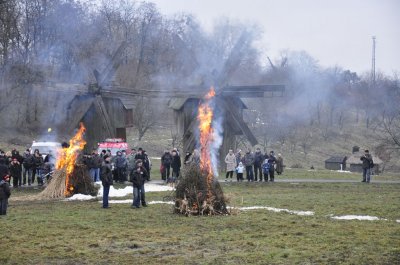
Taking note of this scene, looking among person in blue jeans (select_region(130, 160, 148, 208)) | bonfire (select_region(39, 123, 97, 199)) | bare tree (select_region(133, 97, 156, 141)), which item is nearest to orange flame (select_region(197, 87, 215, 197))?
person in blue jeans (select_region(130, 160, 148, 208))

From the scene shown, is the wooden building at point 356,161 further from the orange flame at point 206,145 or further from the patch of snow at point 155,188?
the orange flame at point 206,145

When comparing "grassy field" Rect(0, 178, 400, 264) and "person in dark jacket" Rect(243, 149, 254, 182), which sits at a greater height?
"person in dark jacket" Rect(243, 149, 254, 182)

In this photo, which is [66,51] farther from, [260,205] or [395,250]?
[395,250]

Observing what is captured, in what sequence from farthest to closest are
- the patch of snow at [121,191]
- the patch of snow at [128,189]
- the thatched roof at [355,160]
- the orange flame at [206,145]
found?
1. the thatched roof at [355,160]
2. the patch of snow at [128,189]
3. the patch of snow at [121,191]
4. the orange flame at [206,145]

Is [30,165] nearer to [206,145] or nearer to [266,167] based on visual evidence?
[206,145]

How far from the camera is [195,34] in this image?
130ft

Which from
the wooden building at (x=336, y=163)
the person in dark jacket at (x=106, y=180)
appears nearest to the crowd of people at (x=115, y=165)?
the person in dark jacket at (x=106, y=180)

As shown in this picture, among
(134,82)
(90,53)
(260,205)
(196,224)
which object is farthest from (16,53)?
(196,224)

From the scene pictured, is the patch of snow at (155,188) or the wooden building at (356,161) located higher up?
the wooden building at (356,161)

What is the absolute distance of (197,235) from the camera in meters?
16.9

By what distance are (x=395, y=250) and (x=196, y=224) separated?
674cm

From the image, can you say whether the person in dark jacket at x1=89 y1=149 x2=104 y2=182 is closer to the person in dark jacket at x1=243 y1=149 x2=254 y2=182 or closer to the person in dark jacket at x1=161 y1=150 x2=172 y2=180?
the person in dark jacket at x1=161 y1=150 x2=172 y2=180

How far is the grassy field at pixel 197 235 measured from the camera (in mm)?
13766

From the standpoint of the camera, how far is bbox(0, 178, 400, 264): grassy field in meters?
13.8
